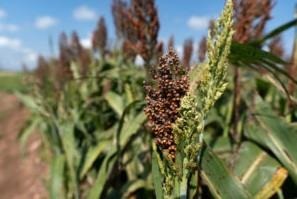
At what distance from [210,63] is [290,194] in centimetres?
119

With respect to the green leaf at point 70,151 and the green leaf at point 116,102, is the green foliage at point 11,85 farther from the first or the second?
the green leaf at point 70,151

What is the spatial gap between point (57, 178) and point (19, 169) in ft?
11.4

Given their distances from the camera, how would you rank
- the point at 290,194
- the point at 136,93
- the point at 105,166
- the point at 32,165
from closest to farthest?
1. the point at 290,194
2. the point at 105,166
3. the point at 136,93
4. the point at 32,165

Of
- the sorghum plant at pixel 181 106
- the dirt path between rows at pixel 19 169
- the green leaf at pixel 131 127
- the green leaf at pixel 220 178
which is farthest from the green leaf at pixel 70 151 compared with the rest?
the sorghum plant at pixel 181 106

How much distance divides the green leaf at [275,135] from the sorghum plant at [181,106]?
0.88m

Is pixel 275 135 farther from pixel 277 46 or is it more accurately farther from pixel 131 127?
pixel 277 46

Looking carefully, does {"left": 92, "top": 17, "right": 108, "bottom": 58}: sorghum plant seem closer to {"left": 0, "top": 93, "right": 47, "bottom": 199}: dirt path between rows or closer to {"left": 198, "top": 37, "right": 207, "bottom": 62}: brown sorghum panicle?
{"left": 0, "top": 93, "right": 47, "bottom": 199}: dirt path between rows

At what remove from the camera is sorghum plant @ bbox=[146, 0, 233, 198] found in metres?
0.92

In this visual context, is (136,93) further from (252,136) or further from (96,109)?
(252,136)

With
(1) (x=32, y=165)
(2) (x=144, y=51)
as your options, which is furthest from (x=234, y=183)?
(1) (x=32, y=165)

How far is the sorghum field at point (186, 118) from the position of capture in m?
0.99

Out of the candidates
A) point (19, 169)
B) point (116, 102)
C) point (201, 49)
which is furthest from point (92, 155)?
point (19, 169)

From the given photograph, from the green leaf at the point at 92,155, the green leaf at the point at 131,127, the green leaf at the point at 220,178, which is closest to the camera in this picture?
the green leaf at the point at 220,178

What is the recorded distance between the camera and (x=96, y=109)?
421cm
